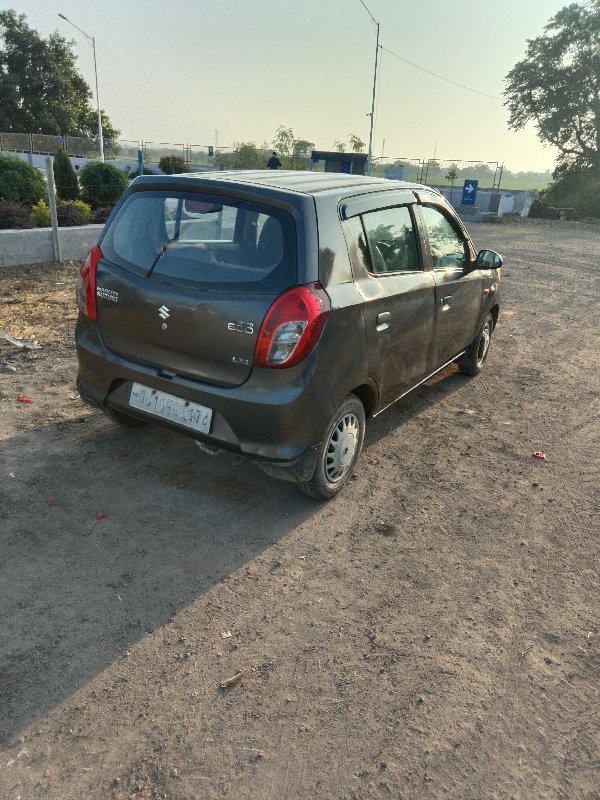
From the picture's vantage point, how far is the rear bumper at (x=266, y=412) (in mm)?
3125

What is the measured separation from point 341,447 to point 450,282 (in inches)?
71.4

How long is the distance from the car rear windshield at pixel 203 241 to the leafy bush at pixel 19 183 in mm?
10046

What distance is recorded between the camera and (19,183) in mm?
12375

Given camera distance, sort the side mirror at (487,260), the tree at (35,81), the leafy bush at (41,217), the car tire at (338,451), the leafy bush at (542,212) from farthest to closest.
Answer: the tree at (35,81) → the leafy bush at (542,212) → the leafy bush at (41,217) → the side mirror at (487,260) → the car tire at (338,451)

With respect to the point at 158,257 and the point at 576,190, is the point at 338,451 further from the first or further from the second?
the point at 576,190

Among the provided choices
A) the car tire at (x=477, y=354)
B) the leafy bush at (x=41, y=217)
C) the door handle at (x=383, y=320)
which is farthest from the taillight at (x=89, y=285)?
the leafy bush at (x=41, y=217)

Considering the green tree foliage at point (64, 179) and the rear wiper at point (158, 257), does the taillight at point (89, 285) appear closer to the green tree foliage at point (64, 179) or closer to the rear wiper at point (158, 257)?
the rear wiper at point (158, 257)

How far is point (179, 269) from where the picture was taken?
130 inches

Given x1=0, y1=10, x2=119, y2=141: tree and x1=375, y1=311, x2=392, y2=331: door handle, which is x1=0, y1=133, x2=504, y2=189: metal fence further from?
x1=375, y1=311, x2=392, y2=331: door handle

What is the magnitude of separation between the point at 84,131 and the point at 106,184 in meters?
49.4

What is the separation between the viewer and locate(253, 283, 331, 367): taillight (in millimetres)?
3027

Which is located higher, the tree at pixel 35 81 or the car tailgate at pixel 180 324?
the tree at pixel 35 81

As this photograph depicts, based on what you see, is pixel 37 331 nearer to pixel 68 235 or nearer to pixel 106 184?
pixel 68 235

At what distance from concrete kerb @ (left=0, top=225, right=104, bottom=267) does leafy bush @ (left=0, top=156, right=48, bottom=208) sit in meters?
3.06
